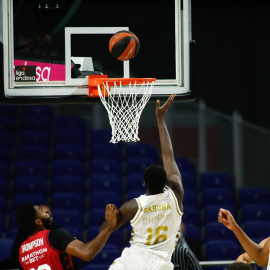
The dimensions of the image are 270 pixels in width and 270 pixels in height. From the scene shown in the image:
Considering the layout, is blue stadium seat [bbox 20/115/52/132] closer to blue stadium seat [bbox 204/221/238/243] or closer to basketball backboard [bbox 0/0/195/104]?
blue stadium seat [bbox 204/221/238/243]

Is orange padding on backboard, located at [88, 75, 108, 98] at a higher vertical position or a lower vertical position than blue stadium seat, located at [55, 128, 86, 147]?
higher

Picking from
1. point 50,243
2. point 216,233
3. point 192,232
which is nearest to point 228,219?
point 50,243

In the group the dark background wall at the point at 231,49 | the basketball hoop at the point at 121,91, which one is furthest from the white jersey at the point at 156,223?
the dark background wall at the point at 231,49

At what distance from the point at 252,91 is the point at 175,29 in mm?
7438

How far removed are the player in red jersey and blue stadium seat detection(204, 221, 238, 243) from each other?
5215 millimetres

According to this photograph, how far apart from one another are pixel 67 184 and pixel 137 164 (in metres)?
1.34

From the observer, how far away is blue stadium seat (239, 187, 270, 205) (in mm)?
10820

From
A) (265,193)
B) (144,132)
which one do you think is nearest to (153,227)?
(265,193)

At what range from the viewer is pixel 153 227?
14.5ft

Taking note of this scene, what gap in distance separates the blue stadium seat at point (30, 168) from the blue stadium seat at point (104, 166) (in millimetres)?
830

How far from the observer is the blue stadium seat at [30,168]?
10750 mm

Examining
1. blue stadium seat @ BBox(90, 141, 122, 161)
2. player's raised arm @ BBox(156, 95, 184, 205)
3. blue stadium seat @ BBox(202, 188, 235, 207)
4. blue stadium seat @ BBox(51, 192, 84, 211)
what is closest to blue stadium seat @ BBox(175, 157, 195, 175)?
blue stadium seat @ BBox(202, 188, 235, 207)

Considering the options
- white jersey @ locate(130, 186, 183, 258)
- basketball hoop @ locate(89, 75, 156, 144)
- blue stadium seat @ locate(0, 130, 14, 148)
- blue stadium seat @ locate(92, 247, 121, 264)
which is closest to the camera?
white jersey @ locate(130, 186, 183, 258)

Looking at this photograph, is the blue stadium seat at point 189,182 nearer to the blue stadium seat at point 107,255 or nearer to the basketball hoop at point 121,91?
the blue stadium seat at point 107,255
